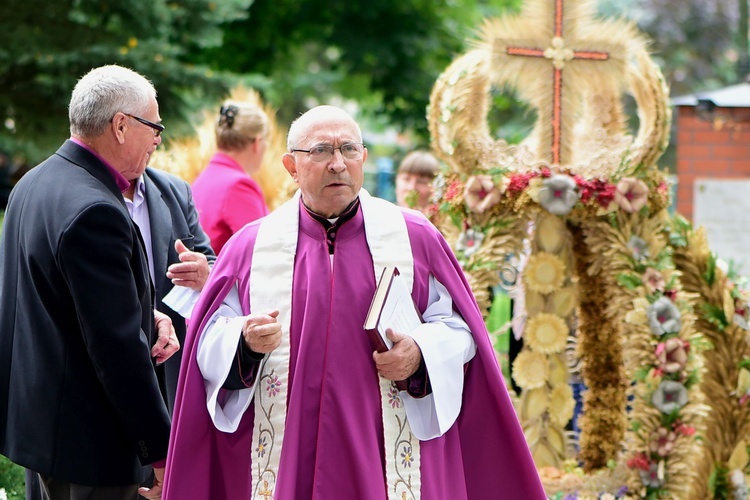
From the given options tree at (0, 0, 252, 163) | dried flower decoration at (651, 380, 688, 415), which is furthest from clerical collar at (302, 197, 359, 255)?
tree at (0, 0, 252, 163)

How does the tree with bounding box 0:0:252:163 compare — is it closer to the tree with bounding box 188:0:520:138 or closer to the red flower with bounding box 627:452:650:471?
the tree with bounding box 188:0:520:138

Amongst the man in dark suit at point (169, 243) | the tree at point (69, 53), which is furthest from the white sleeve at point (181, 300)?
the tree at point (69, 53)

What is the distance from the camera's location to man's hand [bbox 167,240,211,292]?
4.24 meters

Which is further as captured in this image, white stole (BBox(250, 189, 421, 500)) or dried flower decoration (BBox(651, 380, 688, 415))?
dried flower decoration (BBox(651, 380, 688, 415))

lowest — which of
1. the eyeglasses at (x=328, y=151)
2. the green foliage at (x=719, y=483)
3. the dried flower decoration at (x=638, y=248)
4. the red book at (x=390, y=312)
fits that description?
the green foliage at (x=719, y=483)

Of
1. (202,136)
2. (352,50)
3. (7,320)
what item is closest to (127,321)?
(7,320)

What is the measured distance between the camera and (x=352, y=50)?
14.9 metres

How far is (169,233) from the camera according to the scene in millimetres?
4535

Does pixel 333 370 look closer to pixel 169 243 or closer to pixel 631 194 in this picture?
pixel 169 243

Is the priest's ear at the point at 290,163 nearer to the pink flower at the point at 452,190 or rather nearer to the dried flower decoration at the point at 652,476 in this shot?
the pink flower at the point at 452,190

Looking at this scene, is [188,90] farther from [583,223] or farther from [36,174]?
[36,174]

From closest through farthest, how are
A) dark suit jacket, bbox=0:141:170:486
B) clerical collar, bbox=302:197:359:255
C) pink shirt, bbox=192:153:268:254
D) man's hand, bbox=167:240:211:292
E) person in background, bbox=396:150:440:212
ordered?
dark suit jacket, bbox=0:141:170:486
clerical collar, bbox=302:197:359:255
man's hand, bbox=167:240:211:292
pink shirt, bbox=192:153:268:254
person in background, bbox=396:150:440:212

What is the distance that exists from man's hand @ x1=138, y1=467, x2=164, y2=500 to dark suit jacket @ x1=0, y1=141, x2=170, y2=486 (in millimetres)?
216

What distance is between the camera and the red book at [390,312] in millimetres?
3592
